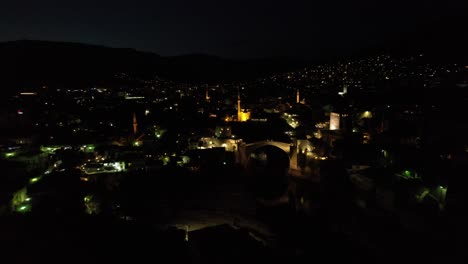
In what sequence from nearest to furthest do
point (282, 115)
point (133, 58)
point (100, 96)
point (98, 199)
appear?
point (98, 199) → point (282, 115) → point (100, 96) → point (133, 58)

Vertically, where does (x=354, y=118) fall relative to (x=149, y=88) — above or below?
below

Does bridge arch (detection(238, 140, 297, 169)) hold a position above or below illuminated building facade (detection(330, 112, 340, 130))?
below

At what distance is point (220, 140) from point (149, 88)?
31.1 meters

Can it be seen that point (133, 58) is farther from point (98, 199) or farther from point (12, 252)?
point (12, 252)

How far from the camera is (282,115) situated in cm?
2216

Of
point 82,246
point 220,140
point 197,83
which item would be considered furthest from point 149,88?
point 82,246

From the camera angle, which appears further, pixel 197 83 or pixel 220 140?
pixel 197 83

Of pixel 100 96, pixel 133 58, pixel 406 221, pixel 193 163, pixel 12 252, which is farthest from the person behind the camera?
pixel 133 58

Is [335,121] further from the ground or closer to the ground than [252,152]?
further from the ground

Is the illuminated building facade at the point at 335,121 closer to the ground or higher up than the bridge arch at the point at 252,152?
higher up

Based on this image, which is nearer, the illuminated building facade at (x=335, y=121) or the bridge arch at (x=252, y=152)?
the bridge arch at (x=252, y=152)

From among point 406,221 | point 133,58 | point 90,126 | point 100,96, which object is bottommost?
point 406,221

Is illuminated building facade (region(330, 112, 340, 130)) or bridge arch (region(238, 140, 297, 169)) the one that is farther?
illuminated building facade (region(330, 112, 340, 130))

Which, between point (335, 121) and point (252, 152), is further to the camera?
point (335, 121)
